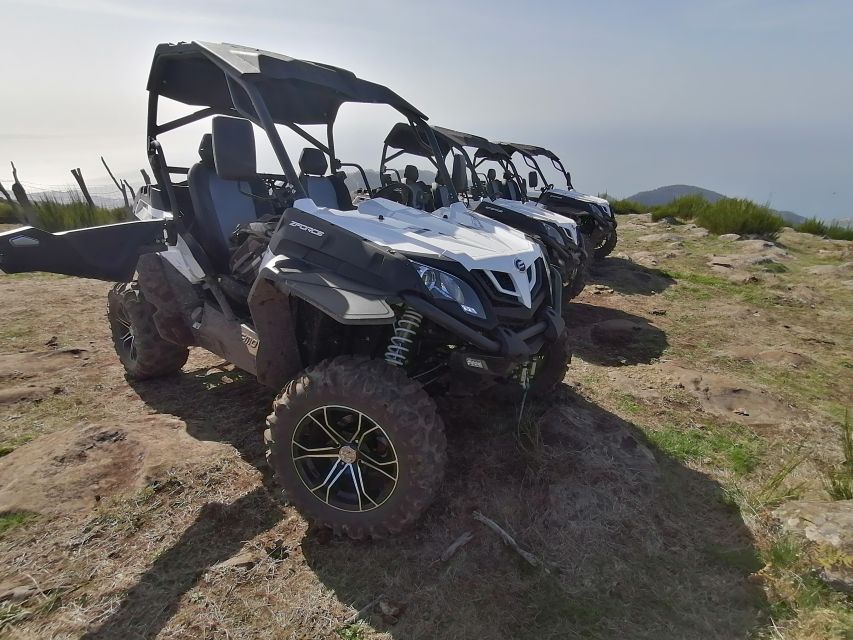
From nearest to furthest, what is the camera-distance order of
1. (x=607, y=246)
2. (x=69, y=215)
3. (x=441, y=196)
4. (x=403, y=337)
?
(x=403, y=337) < (x=441, y=196) < (x=607, y=246) < (x=69, y=215)

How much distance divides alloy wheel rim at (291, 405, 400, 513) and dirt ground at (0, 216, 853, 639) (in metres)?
0.25

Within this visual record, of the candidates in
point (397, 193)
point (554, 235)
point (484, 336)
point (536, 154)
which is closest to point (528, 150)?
point (536, 154)

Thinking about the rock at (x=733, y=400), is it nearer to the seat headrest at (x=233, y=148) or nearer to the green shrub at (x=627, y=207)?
the seat headrest at (x=233, y=148)

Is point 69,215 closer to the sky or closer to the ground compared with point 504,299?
closer to the ground

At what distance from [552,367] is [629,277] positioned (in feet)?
19.7

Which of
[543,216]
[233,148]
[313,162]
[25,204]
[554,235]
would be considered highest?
[233,148]

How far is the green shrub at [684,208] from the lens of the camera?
48.4ft

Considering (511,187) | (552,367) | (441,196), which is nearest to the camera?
(552,367)

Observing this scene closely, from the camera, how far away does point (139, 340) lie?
13.6ft

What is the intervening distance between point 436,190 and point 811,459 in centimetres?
319

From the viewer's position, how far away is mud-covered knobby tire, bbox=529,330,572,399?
3439 mm

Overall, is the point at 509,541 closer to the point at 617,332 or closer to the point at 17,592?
the point at 17,592

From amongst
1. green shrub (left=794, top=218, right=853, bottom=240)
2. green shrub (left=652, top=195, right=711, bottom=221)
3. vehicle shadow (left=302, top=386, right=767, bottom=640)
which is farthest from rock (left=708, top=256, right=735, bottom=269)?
vehicle shadow (left=302, top=386, right=767, bottom=640)

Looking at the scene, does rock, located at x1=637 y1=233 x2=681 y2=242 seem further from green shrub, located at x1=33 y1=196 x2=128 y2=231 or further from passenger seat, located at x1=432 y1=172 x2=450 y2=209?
green shrub, located at x1=33 y1=196 x2=128 y2=231
